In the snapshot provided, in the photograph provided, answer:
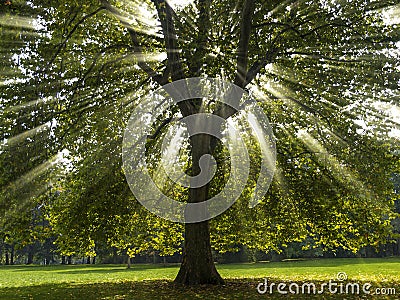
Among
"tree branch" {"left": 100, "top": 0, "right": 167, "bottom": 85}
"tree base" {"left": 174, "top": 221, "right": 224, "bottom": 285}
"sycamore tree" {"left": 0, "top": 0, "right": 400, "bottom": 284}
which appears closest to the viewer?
"sycamore tree" {"left": 0, "top": 0, "right": 400, "bottom": 284}

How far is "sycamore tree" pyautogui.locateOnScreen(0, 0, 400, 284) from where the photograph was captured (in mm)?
13555

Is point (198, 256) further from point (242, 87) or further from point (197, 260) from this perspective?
point (242, 87)

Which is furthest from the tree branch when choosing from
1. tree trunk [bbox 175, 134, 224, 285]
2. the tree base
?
the tree base

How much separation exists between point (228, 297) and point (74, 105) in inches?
342

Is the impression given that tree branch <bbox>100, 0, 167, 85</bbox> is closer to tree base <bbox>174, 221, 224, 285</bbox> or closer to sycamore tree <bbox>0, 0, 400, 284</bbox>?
sycamore tree <bbox>0, 0, 400, 284</bbox>

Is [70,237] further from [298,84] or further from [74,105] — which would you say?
[298,84]

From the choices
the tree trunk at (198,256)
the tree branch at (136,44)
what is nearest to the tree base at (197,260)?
the tree trunk at (198,256)

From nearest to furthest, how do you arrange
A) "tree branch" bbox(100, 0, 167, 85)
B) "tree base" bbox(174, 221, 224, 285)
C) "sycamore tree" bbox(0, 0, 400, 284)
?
1. "sycamore tree" bbox(0, 0, 400, 284)
2. "tree branch" bbox(100, 0, 167, 85)
3. "tree base" bbox(174, 221, 224, 285)

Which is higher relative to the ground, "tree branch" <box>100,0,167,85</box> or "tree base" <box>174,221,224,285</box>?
"tree branch" <box>100,0,167,85</box>

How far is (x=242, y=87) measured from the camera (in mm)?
15727

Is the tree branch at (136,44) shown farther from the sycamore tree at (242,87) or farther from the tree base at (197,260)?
the tree base at (197,260)

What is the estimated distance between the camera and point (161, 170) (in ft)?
63.8

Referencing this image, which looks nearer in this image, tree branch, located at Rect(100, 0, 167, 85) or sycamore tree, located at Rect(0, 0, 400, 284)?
sycamore tree, located at Rect(0, 0, 400, 284)

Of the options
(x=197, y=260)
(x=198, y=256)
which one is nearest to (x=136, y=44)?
(x=198, y=256)
